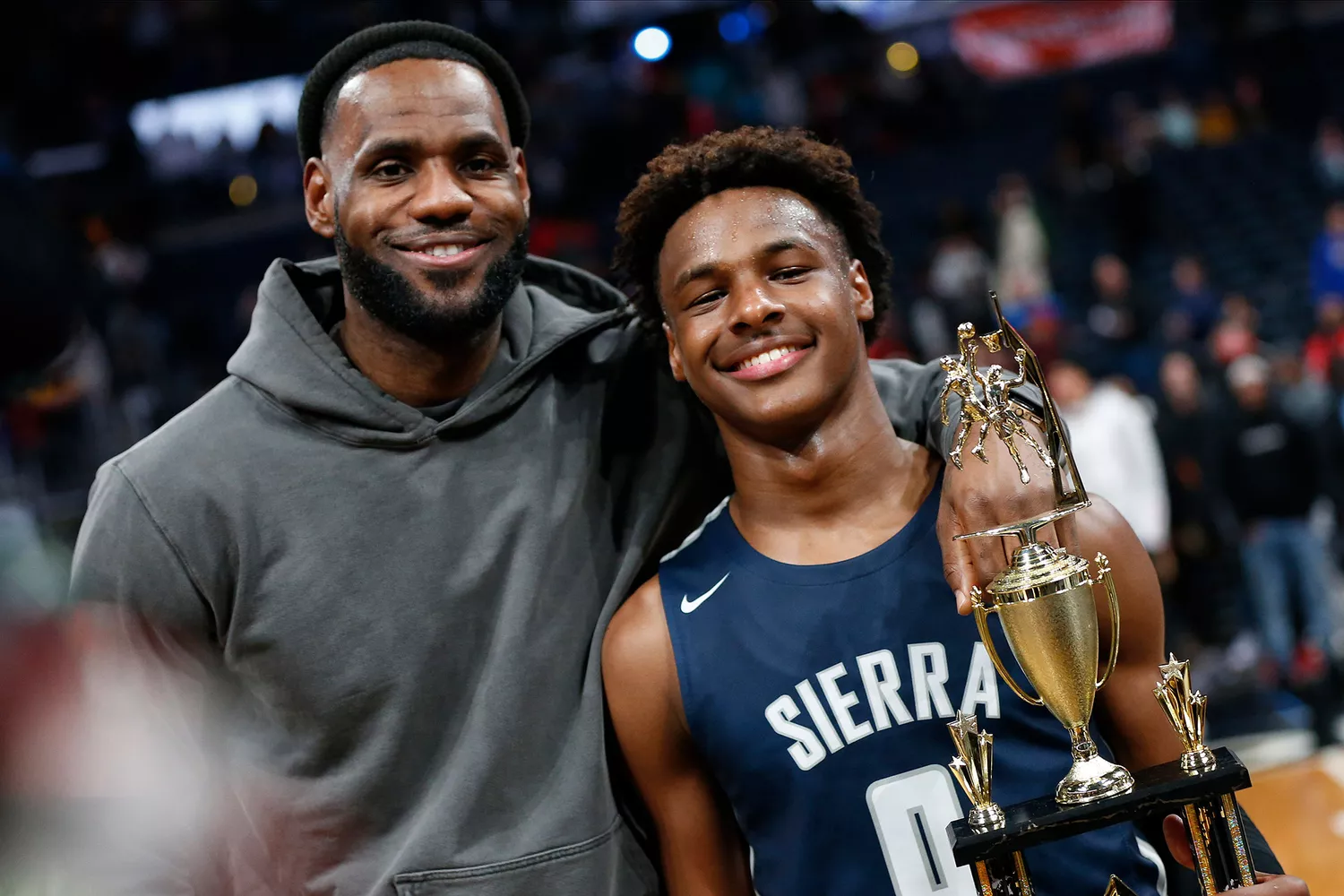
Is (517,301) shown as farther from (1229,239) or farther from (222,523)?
(1229,239)

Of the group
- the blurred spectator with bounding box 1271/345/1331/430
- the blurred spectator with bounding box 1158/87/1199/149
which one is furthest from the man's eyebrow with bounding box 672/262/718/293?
the blurred spectator with bounding box 1158/87/1199/149

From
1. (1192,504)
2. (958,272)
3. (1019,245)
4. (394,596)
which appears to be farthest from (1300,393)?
A: (394,596)

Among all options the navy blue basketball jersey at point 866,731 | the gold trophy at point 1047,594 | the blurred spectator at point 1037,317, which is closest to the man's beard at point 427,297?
the navy blue basketball jersey at point 866,731

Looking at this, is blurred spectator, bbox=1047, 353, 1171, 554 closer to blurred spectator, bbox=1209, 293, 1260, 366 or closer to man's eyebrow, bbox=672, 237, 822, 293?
blurred spectator, bbox=1209, 293, 1260, 366

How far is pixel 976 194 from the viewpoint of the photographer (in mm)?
13562

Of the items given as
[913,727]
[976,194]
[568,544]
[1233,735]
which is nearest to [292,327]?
[568,544]

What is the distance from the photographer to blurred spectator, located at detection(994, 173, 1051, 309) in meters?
11.0

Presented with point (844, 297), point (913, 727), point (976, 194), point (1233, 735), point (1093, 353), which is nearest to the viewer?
point (913, 727)

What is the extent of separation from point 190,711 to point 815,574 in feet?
3.56

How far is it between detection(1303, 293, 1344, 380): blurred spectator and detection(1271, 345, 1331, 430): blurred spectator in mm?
185

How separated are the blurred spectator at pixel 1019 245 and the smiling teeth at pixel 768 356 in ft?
29.8

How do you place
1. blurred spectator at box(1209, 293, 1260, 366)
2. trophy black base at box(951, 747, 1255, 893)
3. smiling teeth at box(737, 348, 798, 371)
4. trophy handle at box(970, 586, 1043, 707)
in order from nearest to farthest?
trophy black base at box(951, 747, 1255, 893)
trophy handle at box(970, 586, 1043, 707)
smiling teeth at box(737, 348, 798, 371)
blurred spectator at box(1209, 293, 1260, 366)

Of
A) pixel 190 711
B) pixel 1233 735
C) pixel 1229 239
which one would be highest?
pixel 1229 239

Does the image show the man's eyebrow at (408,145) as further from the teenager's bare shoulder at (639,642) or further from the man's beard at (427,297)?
the teenager's bare shoulder at (639,642)
